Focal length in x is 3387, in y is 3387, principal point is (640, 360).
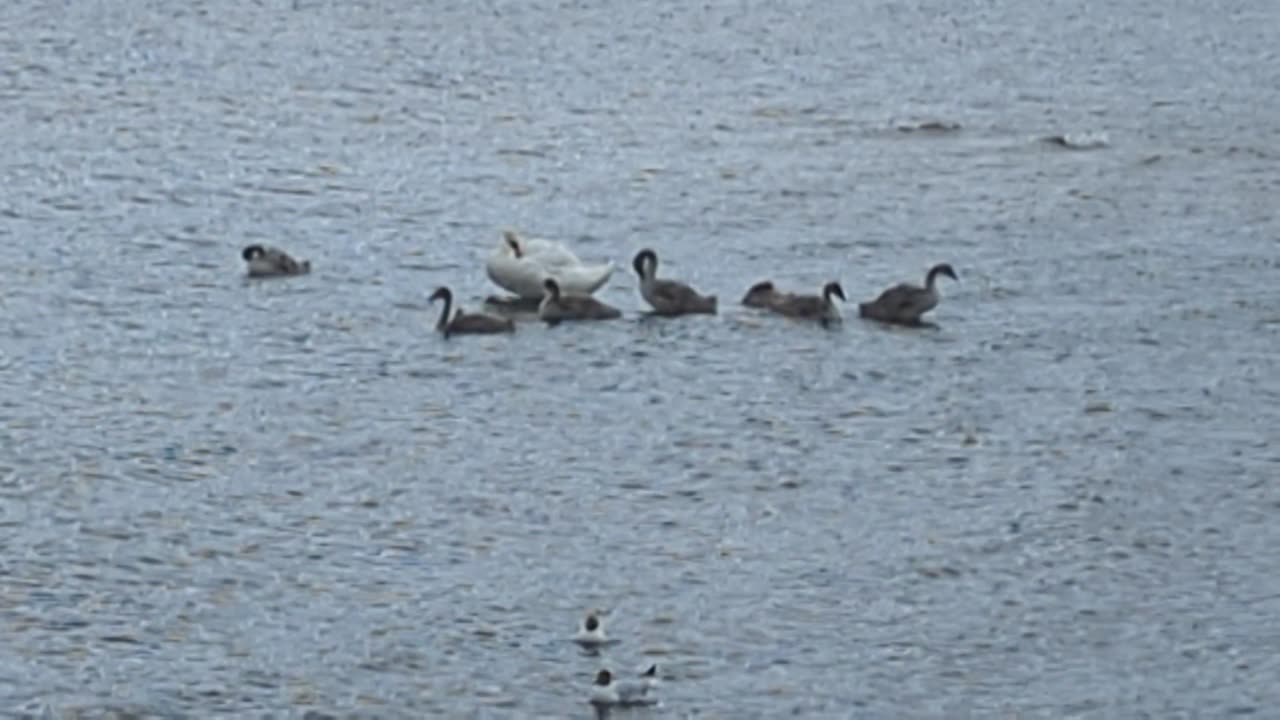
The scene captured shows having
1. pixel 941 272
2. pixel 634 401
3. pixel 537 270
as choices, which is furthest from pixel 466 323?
pixel 941 272

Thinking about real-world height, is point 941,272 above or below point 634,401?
above

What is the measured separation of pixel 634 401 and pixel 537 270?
8.70 feet

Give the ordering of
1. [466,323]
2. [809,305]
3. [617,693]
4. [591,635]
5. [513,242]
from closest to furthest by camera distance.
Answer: [617,693] < [591,635] < [466,323] < [809,305] < [513,242]

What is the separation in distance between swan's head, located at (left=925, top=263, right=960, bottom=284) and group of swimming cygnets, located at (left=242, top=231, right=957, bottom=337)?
0.04 feet

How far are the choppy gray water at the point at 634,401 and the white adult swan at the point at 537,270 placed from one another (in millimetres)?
491

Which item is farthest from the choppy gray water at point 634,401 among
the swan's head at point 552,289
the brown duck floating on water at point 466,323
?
the swan's head at point 552,289

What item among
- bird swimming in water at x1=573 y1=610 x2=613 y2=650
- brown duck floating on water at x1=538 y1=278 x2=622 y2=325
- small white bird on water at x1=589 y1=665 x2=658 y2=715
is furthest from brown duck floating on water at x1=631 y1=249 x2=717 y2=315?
small white bird on water at x1=589 y1=665 x2=658 y2=715

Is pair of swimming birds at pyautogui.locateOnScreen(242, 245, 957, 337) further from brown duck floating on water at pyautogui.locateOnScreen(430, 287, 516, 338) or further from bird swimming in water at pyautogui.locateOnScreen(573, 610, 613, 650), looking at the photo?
bird swimming in water at pyautogui.locateOnScreen(573, 610, 613, 650)

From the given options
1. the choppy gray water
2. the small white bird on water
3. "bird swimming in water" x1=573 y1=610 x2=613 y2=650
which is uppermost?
the choppy gray water

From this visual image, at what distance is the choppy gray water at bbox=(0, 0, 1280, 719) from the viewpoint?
15.0 m

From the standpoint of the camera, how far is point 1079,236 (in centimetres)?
2502

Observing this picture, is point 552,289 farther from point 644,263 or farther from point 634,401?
point 634,401

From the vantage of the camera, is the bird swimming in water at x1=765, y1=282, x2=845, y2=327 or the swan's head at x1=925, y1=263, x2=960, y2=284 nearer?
the bird swimming in water at x1=765, y1=282, x2=845, y2=327

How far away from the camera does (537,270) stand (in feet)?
72.5
